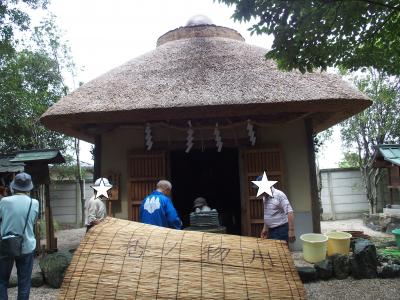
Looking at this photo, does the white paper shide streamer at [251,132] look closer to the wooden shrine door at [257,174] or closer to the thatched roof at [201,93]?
the wooden shrine door at [257,174]

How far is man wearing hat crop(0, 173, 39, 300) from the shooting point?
381 cm

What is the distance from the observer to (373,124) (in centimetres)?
1266

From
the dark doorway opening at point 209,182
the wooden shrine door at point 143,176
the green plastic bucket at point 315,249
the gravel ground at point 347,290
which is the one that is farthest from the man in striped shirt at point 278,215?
the dark doorway opening at point 209,182

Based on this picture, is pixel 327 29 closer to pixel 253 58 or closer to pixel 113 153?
pixel 253 58

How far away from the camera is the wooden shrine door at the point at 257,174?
705 centimetres

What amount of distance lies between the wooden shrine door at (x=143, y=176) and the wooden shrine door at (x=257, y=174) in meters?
1.66

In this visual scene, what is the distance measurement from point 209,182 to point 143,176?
3445 mm

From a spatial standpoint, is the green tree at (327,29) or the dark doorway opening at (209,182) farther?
the dark doorway opening at (209,182)

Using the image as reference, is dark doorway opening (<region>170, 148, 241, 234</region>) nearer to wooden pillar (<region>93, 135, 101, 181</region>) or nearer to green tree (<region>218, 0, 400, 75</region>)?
wooden pillar (<region>93, 135, 101, 181</region>)

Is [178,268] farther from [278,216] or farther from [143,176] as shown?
[143,176]

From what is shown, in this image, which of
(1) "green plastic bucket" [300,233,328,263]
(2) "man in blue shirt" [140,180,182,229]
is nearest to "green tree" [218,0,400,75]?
(2) "man in blue shirt" [140,180,182,229]

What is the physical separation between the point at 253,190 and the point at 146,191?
6.88 ft

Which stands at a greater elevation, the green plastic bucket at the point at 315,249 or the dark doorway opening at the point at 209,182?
the dark doorway opening at the point at 209,182

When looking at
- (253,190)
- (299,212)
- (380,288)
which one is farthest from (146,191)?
(380,288)
